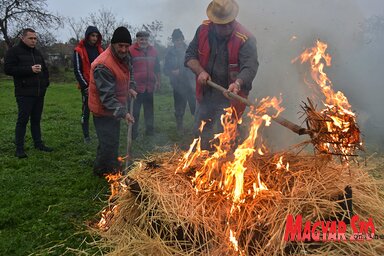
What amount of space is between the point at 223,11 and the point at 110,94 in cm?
177

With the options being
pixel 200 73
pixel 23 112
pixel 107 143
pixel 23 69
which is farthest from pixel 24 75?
pixel 200 73

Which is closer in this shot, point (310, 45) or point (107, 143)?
point (107, 143)

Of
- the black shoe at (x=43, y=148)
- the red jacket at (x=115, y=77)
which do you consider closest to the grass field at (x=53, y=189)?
the black shoe at (x=43, y=148)

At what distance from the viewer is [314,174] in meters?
3.12

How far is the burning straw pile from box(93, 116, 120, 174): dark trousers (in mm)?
1674

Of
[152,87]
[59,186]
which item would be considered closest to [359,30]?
[152,87]

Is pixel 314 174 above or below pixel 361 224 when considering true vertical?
above

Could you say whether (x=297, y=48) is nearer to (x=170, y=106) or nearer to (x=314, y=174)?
(x=170, y=106)

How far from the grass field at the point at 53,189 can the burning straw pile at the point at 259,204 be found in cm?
69

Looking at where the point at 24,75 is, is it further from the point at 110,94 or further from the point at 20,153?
the point at 110,94

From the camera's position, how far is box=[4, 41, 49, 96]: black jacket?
20.0 feet

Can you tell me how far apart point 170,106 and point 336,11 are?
19.1ft

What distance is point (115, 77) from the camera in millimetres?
4762

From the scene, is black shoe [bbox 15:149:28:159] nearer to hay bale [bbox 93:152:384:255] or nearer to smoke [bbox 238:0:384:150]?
hay bale [bbox 93:152:384:255]
